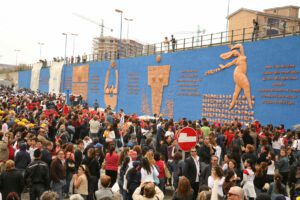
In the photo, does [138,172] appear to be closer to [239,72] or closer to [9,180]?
[9,180]

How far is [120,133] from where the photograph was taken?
14180 mm

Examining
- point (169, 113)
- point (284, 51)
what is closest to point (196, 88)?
point (169, 113)

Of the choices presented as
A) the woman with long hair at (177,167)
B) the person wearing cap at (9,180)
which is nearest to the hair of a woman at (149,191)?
the person wearing cap at (9,180)

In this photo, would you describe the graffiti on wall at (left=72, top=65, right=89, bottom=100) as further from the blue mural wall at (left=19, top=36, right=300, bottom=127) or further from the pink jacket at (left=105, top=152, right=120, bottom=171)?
the pink jacket at (left=105, top=152, right=120, bottom=171)

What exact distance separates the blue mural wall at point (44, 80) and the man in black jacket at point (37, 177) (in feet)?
170

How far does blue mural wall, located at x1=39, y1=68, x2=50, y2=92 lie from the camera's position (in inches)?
2298

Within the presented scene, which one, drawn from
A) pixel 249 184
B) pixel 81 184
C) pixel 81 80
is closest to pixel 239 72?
pixel 249 184

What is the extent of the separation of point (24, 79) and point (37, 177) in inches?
2804

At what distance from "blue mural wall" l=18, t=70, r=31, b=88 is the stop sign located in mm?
66402

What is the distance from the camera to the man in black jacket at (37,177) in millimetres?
7352

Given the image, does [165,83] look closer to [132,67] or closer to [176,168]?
[132,67]

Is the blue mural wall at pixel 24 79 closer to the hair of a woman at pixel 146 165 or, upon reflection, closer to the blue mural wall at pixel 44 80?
the blue mural wall at pixel 44 80

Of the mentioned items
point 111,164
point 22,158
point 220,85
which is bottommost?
point 111,164

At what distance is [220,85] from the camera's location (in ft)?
72.0
